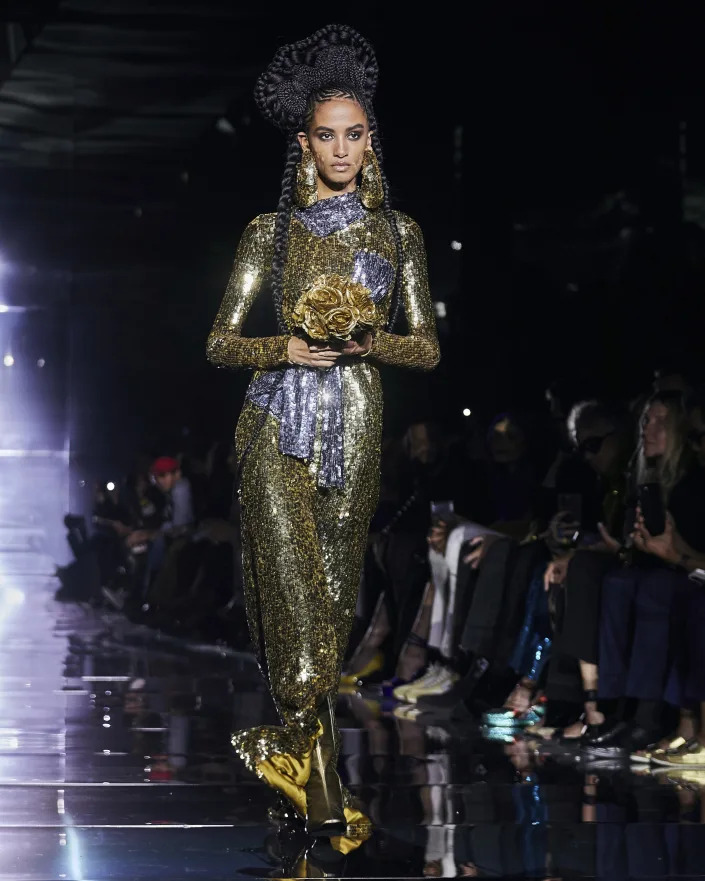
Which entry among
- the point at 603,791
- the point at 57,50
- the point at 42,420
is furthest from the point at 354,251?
the point at 42,420

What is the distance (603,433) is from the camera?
623 centimetres

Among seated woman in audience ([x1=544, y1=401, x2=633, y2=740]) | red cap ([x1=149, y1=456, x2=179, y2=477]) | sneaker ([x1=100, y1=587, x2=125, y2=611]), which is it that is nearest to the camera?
seated woman in audience ([x1=544, y1=401, x2=633, y2=740])

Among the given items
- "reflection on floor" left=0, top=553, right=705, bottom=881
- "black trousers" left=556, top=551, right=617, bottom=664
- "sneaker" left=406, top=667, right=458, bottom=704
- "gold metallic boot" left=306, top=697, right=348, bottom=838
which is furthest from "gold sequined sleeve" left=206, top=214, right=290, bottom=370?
"sneaker" left=406, top=667, right=458, bottom=704

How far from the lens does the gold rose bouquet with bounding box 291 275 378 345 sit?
3.46m

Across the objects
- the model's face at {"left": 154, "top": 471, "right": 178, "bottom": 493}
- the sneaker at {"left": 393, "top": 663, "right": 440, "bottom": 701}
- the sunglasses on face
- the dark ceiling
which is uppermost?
the dark ceiling

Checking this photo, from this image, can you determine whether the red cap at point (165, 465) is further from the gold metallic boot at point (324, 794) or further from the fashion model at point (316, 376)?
the gold metallic boot at point (324, 794)

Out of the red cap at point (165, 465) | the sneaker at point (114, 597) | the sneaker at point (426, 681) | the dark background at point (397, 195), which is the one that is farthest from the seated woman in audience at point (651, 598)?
the sneaker at point (114, 597)

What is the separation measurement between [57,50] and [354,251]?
7.21m

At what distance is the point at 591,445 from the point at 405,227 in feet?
8.44

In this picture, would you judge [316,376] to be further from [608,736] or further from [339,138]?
[608,736]

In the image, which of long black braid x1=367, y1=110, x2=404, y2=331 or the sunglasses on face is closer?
long black braid x1=367, y1=110, x2=404, y2=331

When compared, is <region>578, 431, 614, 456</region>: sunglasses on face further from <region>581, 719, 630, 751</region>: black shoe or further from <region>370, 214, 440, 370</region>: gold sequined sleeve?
<region>370, 214, 440, 370</region>: gold sequined sleeve

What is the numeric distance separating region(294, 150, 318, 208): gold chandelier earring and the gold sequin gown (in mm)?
22

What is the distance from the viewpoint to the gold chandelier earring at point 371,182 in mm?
3750
